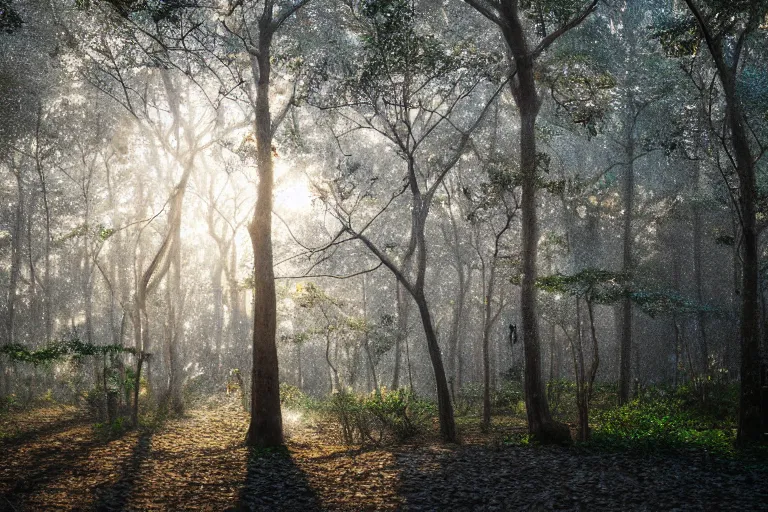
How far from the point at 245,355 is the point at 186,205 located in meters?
6.95

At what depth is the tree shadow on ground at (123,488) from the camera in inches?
237

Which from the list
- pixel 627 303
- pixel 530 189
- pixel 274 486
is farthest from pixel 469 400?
pixel 274 486

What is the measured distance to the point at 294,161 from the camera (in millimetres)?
19391

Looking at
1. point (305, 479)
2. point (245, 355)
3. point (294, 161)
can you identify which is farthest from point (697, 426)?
point (245, 355)

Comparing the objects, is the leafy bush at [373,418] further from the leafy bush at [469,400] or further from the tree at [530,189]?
the leafy bush at [469,400]

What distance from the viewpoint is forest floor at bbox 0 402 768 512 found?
6133 mm

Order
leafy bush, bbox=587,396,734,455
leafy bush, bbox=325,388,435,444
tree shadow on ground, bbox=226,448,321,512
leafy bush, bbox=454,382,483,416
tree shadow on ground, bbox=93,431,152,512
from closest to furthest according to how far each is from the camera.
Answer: tree shadow on ground, bbox=93,431,152,512, tree shadow on ground, bbox=226,448,321,512, leafy bush, bbox=587,396,734,455, leafy bush, bbox=325,388,435,444, leafy bush, bbox=454,382,483,416

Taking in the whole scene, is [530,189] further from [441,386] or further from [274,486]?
[274,486]

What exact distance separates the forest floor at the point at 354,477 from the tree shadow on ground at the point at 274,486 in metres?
0.02

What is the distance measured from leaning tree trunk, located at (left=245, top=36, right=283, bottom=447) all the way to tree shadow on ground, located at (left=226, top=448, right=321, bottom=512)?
545 mm

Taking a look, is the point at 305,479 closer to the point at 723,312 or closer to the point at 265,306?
the point at 265,306

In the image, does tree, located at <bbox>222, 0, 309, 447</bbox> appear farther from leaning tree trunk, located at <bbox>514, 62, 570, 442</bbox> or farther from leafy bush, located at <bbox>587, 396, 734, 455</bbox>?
leafy bush, located at <bbox>587, 396, 734, 455</bbox>

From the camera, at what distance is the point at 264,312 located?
9398 mm

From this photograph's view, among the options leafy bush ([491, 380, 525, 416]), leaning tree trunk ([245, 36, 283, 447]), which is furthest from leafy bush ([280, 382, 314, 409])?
leafy bush ([491, 380, 525, 416])
